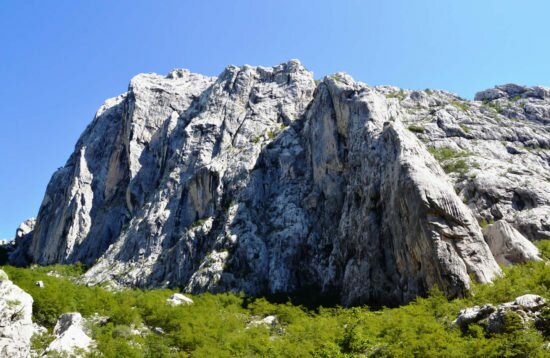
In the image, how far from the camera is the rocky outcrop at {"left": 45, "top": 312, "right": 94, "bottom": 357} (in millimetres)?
35031

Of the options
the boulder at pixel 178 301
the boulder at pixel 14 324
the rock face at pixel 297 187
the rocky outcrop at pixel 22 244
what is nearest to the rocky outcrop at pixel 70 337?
the boulder at pixel 14 324

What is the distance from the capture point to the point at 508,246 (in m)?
52.6

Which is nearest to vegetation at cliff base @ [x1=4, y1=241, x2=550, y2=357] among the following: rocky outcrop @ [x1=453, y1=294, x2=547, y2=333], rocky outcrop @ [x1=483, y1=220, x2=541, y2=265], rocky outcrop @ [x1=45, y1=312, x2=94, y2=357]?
rocky outcrop @ [x1=453, y1=294, x2=547, y2=333]

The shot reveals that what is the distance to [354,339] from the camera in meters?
37.2

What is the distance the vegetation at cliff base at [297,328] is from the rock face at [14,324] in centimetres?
278

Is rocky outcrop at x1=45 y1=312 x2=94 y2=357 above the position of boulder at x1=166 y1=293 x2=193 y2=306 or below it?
below

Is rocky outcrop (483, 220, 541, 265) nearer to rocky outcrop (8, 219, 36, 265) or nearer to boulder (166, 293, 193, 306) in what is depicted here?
boulder (166, 293, 193, 306)

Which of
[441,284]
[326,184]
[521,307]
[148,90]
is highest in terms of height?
[148,90]

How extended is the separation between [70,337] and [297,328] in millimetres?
19809

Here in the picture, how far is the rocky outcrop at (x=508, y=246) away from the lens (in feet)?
168

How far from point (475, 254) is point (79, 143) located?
121 metres

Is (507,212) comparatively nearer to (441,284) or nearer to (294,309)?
(441,284)

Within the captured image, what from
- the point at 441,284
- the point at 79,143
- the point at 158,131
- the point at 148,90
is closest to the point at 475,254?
the point at 441,284

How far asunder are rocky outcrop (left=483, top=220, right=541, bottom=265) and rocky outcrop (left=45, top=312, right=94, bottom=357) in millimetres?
41202
